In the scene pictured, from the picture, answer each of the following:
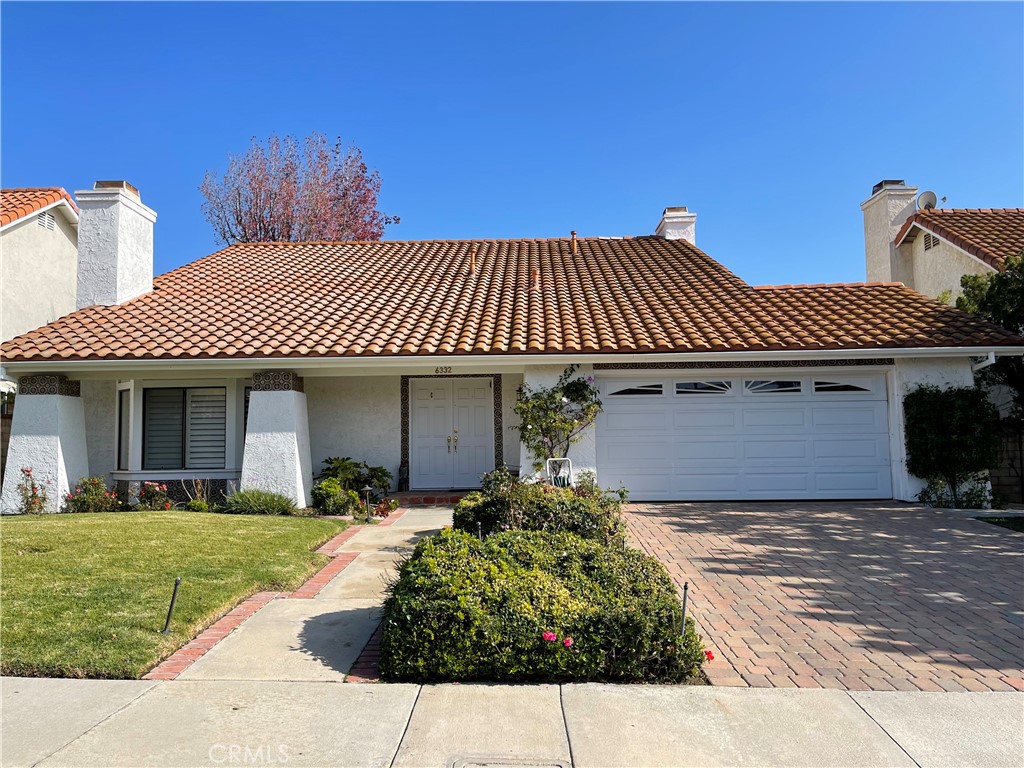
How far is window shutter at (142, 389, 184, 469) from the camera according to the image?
41.5ft

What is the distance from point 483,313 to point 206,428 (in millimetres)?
5892

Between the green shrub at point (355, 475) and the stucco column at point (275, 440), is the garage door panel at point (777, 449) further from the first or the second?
the stucco column at point (275, 440)

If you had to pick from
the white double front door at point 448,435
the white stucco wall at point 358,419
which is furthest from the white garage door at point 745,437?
the white stucco wall at point 358,419

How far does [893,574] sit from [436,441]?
8759 mm

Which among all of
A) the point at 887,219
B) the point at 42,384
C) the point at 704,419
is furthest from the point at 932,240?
the point at 42,384

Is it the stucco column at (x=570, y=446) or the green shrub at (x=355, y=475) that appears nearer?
the stucco column at (x=570, y=446)

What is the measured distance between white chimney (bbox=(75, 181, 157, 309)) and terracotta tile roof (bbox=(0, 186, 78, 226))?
256cm

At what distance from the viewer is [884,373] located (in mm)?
12227

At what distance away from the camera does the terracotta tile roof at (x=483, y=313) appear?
11.6 m

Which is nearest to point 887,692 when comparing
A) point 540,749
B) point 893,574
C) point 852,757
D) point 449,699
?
point 852,757

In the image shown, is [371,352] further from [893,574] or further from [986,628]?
[986,628]

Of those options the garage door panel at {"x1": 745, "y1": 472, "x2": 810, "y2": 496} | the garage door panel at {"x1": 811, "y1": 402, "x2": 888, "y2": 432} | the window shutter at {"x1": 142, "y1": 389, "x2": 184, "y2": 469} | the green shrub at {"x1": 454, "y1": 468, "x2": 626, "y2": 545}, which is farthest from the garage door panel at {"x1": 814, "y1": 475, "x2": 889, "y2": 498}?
the window shutter at {"x1": 142, "y1": 389, "x2": 184, "y2": 469}

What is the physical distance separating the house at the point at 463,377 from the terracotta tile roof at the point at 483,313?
0.21 feet

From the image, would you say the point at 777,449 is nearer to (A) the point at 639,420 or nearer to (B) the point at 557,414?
(A) the point at 639,420
